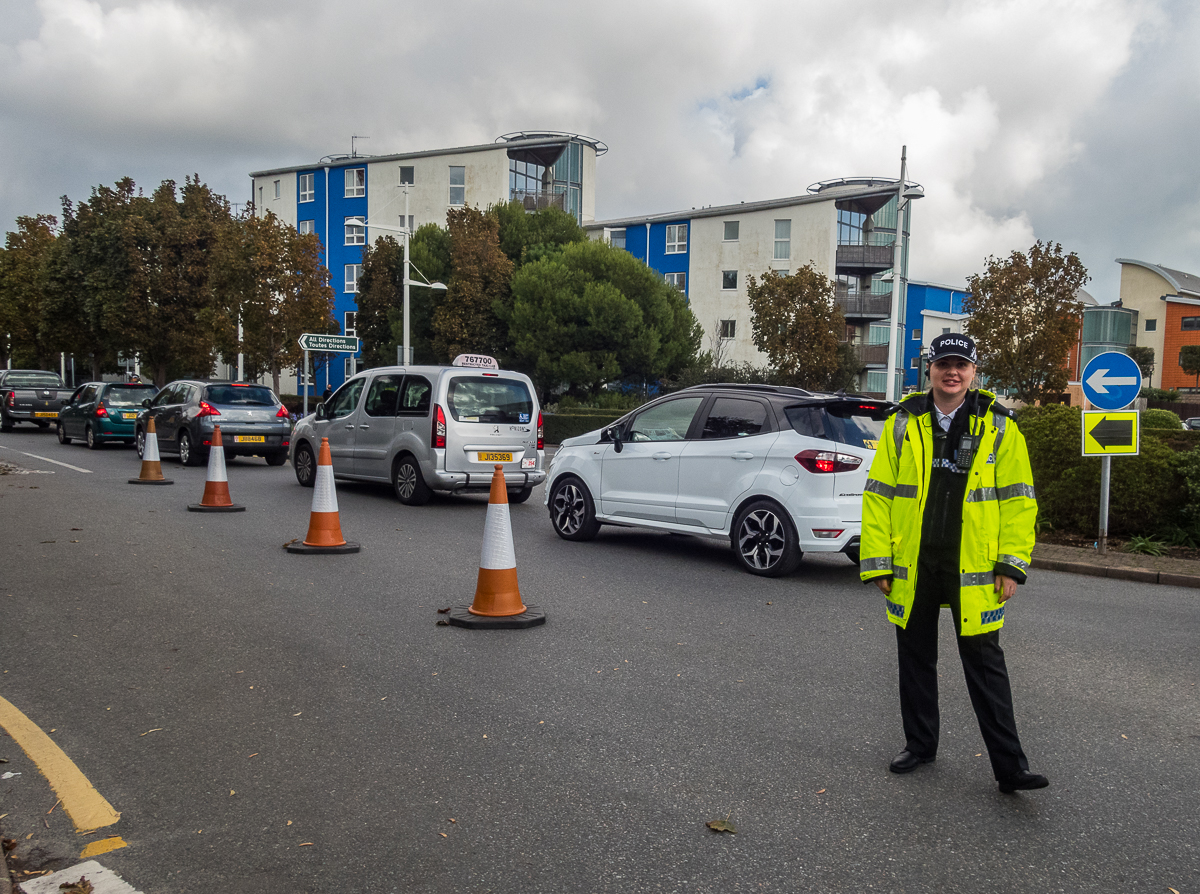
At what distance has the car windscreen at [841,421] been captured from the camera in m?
8.70

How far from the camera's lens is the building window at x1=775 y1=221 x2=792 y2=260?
176 feet

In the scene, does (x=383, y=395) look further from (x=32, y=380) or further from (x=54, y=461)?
(x=32, y=380)

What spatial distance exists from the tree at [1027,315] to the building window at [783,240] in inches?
1049

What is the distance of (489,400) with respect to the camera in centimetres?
1342

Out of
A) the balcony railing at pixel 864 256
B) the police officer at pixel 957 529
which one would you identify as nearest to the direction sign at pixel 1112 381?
the police officer at pixel 957 529

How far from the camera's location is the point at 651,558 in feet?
32.3

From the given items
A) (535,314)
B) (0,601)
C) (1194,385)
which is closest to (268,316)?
(535,314)

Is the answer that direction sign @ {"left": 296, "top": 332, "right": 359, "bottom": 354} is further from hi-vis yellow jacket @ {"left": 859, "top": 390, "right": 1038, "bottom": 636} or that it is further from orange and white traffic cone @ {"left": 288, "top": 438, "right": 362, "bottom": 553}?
hi-vis yellow jacket @ {"left": 859, "top": 390, "right": 1038, "bottom": 636}

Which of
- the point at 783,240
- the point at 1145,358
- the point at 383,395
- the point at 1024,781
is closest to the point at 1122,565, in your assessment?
the point at 1024,781

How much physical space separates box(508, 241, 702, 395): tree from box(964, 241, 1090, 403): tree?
48.6 feet

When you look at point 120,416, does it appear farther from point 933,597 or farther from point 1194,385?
point 1194,385

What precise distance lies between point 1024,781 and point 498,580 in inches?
148

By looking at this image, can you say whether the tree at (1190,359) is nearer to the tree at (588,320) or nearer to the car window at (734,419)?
the tree at (588,320)

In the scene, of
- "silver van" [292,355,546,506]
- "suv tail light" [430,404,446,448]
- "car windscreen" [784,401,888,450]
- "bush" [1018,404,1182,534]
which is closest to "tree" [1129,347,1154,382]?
"bush" [1018,404,1182,534]
